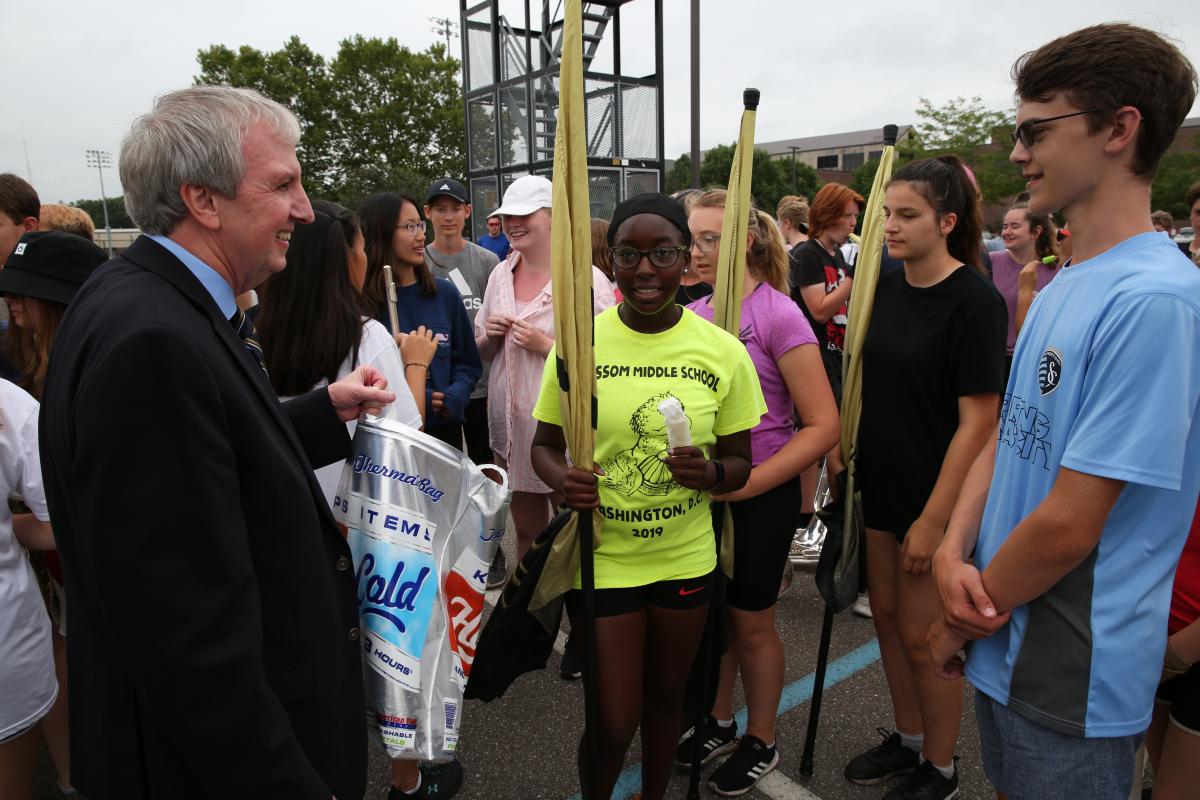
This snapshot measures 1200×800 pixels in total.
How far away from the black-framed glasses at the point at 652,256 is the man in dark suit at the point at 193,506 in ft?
3.18

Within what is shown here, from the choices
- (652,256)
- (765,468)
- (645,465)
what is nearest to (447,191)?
(652,256)

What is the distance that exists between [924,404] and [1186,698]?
3.49ft

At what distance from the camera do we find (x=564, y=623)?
412 cm

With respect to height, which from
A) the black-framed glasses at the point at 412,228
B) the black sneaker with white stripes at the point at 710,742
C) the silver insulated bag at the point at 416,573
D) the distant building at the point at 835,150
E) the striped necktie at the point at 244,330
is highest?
the distant building at the point at 835,150

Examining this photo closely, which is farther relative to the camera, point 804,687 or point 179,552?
point 804,687

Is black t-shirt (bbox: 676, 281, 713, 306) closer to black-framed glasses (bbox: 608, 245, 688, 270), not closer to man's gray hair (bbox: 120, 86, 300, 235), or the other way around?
black-framed glasses (bbox: 608, 245, 688, 270)

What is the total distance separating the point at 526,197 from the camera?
3719 millimetres

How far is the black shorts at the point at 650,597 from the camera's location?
2145 millimetres

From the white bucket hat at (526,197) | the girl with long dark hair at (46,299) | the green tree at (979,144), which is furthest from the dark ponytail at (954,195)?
the green tree at (979,144)

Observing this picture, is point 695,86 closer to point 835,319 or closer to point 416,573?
point 835,319

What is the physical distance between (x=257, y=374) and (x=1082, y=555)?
158cm

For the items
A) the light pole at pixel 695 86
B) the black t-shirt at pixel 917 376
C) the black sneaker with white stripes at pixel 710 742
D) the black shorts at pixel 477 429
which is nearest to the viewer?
the black t-shirt at pixel 917 376

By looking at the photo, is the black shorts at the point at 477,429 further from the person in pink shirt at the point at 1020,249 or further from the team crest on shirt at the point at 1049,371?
the person in pink shirt at the point at 1020,249

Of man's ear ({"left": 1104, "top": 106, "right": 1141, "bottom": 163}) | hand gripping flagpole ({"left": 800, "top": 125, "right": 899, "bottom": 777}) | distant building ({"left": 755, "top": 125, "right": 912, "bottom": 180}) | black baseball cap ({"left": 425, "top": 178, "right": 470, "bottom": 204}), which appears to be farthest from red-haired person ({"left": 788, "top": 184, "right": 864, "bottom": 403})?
distant building ({"left": 755, "top": 125, "right": 912, "bottom": 180})
